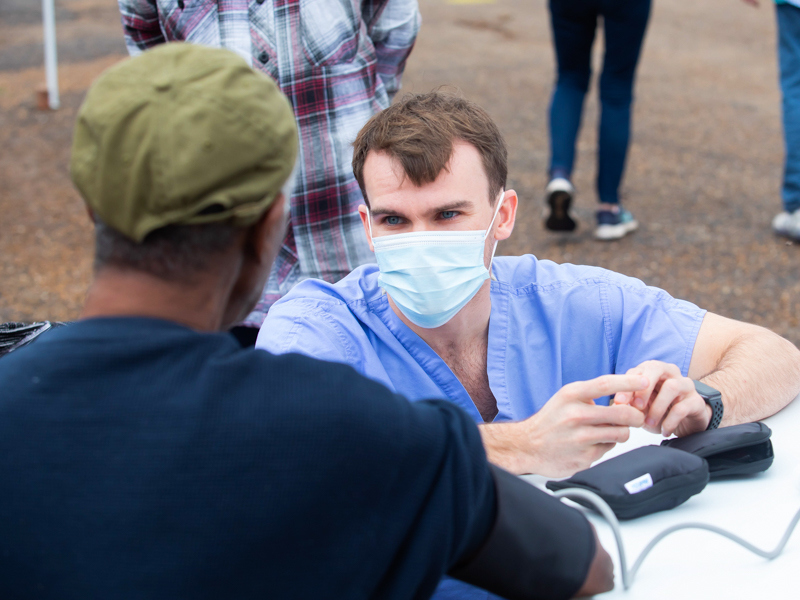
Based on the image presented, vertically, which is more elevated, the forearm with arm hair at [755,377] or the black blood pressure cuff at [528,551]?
the black blood pressure cuff at [528,551]

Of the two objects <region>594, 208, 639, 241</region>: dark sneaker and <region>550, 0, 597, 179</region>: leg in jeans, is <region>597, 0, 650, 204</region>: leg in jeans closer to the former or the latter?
<region>550, 0, 597, 179</region>: leg in jeans

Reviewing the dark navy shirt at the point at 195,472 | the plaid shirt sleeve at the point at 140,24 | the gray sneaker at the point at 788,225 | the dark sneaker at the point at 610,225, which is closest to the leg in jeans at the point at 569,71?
the dark sneaker at the point at 610,225

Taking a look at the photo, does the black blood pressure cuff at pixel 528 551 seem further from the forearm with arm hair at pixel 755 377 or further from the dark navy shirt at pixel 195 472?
the forearm with arm hair at pixel 755 377

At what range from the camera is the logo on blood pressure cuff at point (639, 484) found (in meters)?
1.25

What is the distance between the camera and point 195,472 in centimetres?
81

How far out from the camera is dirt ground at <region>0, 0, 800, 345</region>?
450 centimetres

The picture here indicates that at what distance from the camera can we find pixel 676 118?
23.3 ft

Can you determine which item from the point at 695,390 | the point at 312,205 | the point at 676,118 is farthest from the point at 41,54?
the point at 695,390

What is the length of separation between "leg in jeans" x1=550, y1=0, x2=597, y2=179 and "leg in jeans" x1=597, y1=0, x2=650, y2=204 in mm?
117

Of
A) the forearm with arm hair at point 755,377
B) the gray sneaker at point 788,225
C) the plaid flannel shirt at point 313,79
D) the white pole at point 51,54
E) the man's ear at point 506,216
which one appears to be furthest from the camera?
the white pole at point 51,54

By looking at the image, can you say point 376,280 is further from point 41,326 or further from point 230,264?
point 230,264

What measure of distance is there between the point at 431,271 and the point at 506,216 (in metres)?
0.35

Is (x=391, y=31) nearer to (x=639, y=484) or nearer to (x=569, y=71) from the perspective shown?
(x=639, y=484)

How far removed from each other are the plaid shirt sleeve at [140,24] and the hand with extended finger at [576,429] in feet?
6.33
